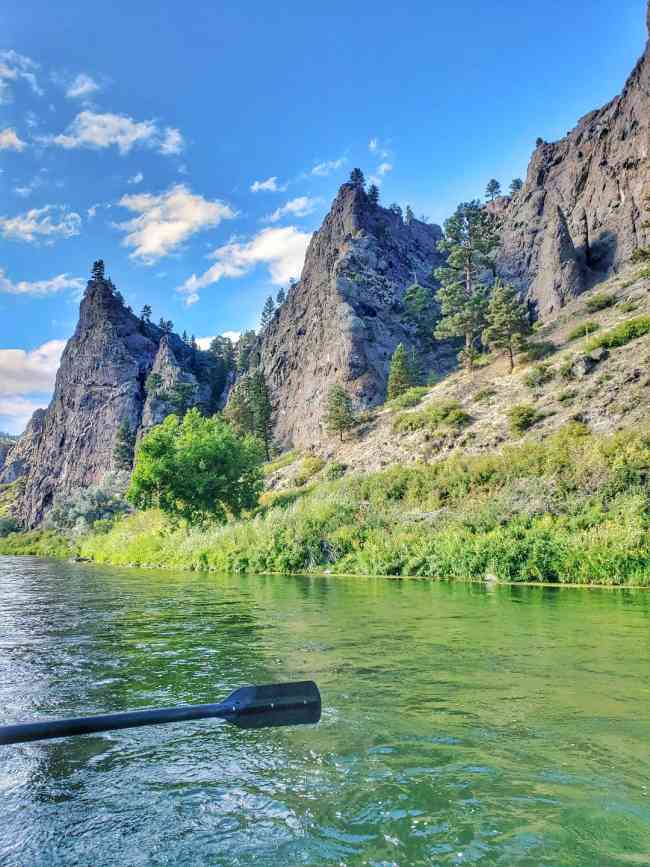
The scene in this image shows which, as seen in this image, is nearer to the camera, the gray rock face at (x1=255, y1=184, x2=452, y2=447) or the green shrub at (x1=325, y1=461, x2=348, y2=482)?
the green shrub at (x1=325, y1=461, x2=348, y2=482)

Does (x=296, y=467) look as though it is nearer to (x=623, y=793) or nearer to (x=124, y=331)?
(x=623, y=793)

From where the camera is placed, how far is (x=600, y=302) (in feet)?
168

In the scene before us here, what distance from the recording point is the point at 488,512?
24359mm

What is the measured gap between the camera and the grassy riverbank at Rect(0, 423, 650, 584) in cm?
1978

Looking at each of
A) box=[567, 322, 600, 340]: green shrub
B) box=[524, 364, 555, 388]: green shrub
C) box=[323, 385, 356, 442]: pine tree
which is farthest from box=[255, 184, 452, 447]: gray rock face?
box=[524, 364, 555, 388]: green shrub

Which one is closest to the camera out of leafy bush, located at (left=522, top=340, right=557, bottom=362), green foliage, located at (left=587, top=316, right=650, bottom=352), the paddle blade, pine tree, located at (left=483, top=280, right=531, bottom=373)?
the paddle blade

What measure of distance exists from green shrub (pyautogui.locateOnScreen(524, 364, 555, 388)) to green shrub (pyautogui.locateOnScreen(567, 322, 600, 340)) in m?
6.08

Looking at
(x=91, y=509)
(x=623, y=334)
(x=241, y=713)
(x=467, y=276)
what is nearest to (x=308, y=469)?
(x=623, y=334)

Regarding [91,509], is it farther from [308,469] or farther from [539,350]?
[539,350]

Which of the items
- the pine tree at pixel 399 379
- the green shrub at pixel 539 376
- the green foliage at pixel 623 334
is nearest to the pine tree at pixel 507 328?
the green shrub at pixel 539 376

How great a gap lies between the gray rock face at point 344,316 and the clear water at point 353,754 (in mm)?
59895

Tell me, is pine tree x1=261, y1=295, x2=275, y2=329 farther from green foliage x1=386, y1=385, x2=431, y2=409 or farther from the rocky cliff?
green foliage x1=386, y1=385, x2=431, y2=409

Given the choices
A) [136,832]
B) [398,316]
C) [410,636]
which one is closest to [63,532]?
[398,316]

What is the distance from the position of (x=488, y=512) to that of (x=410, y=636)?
14.3 m
